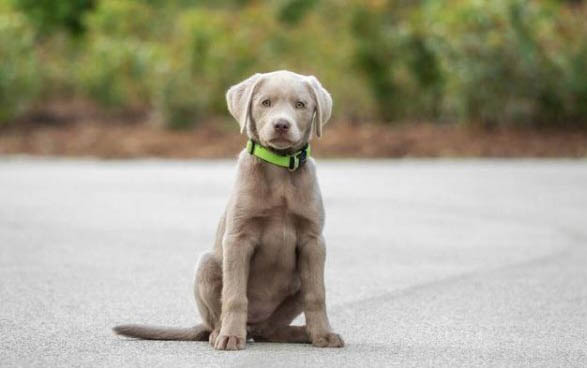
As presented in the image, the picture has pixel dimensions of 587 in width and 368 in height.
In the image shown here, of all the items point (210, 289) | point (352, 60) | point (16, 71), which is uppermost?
point (352, 60)

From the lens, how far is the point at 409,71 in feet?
63.5

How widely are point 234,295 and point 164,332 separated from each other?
0.56 meters

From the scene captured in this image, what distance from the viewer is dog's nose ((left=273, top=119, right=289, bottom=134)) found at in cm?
540

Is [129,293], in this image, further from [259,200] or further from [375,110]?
[375,110]

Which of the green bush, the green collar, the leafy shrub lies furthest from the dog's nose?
the leafy shrub

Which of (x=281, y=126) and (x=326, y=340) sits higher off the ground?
(x=281, y=126)

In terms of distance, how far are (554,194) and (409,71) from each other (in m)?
6.93

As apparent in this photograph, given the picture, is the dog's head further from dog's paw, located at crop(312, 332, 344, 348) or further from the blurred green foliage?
the blurred green foliage

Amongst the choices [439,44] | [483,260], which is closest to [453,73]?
[439,44]

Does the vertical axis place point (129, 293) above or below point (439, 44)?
below

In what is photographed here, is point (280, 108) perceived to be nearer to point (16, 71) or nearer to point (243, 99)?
point (243, 99)

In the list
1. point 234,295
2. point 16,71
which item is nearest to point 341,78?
point 16,71

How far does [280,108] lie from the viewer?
5.53 m

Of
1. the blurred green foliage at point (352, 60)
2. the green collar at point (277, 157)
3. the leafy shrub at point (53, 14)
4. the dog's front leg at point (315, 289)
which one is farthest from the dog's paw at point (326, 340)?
the leafy shrub at point (53, 14)
